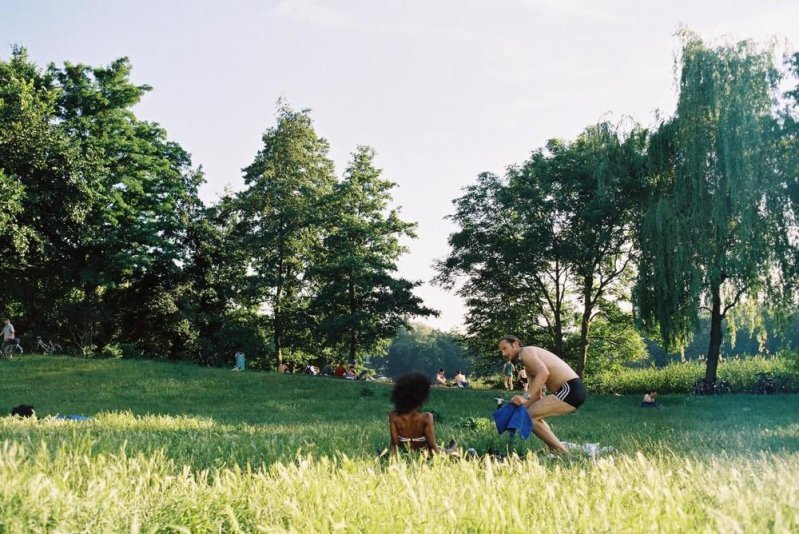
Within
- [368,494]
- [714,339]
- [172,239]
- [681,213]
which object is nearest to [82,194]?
[172,239]

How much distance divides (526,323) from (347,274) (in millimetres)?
11237

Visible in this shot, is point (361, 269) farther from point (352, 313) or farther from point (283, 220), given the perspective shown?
point (283, 220)

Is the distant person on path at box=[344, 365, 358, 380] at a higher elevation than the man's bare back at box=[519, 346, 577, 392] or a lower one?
lower

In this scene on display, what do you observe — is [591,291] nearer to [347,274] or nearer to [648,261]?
[648,261]

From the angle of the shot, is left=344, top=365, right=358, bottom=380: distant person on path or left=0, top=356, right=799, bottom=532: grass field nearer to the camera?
left=0, top=356, right=799, bottom=532: grass field

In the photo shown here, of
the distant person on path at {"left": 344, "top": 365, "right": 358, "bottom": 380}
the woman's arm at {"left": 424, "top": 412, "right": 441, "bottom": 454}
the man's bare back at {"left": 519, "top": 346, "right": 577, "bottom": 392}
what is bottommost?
the distant person on path at {"left": 344, "top": 365, "right": 358, "bottom": 380}

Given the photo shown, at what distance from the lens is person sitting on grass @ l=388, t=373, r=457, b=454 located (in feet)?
23.6

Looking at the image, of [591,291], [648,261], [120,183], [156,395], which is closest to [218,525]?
[156,395]

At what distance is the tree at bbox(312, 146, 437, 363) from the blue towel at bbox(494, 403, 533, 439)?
28.9 m

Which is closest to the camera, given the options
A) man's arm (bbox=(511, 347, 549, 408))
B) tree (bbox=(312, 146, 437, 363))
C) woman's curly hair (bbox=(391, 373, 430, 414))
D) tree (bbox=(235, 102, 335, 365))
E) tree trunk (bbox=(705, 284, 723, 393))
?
woman's curly hair (bbox=(391, 373, 430, 414))

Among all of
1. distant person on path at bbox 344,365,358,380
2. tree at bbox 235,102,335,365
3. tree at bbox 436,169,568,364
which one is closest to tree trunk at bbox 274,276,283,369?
tree at bbox 235,102,335,365

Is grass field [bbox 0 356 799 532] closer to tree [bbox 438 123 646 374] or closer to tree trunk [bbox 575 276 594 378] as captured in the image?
tree [bbox 438 123 646 374]

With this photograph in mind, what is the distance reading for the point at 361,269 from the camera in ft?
124

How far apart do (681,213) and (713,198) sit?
1.27 m
